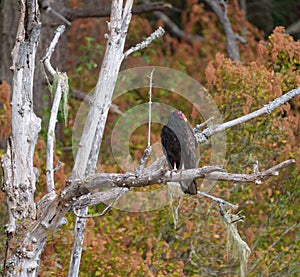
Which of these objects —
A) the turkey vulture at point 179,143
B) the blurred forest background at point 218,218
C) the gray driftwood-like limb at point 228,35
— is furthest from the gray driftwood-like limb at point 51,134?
the gray driftwood-like limb at point 228,35

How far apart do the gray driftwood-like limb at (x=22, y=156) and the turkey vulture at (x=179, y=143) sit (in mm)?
1125

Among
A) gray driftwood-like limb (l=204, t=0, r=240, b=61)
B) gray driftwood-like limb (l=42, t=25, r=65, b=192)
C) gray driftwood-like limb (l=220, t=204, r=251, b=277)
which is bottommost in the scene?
gray driftwood-like limb (l=220, t=204, r=251, b=277)

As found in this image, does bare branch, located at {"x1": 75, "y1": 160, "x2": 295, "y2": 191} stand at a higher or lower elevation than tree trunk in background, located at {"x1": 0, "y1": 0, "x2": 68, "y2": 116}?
lower

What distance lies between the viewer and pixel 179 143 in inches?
229

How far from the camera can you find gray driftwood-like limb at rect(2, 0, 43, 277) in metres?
4.88

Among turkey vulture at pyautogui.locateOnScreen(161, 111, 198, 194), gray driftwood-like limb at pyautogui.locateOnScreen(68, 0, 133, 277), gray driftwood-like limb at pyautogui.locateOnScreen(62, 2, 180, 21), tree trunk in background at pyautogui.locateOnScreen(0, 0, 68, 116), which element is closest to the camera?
gray driftwood-like limb at pyautogui.locateOnScreen(68, 0, 133, 277)

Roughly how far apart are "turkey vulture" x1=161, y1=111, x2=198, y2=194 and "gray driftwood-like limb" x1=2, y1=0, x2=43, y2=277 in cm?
113

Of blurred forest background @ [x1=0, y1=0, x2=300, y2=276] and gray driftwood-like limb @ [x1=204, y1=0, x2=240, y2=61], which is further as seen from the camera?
gray driftwood-like limb @ [x1=204, y1=0, x2=240, y2=61]

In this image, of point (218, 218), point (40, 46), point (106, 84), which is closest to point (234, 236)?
point (106, 84)

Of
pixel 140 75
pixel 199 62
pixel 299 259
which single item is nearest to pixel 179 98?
pixel 140 75

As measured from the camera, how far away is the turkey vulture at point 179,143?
18.7ft

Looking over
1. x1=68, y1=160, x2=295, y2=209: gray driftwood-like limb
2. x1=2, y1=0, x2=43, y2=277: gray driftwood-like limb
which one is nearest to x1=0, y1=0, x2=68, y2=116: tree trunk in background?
x1=2, y1=0, x2=43, y2=277: gray driftwood-like limb

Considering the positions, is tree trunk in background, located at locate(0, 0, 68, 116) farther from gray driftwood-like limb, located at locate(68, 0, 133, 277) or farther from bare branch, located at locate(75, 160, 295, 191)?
bare branch, located at locate(75, 160, 295, 191)

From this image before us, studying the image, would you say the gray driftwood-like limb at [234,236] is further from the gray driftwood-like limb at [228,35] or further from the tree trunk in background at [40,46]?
the gray driftwood-like limb at [228,35]
